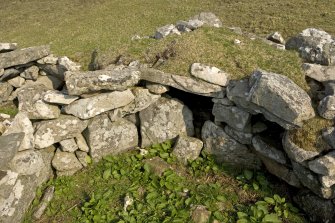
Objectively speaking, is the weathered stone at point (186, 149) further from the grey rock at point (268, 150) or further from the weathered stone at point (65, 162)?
the weathered stone at point (65, 162)

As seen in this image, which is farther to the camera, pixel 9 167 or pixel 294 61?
pixel 294 61

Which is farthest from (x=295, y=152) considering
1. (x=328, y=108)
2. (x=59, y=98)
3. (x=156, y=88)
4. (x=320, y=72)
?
(x=59, y=98)

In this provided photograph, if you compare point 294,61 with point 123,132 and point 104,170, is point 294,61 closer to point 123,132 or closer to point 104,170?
point 123,132

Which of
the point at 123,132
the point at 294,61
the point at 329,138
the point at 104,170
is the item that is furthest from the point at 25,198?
the point at 294,61

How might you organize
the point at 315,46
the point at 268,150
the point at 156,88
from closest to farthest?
the point at 268,150, the point at 156,88, the point at 315,46

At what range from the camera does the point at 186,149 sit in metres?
11.6

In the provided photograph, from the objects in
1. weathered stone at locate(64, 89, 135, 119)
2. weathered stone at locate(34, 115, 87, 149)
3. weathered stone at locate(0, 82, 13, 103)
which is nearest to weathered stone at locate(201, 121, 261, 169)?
weathered stone at locate(64, 89, 135, 119)

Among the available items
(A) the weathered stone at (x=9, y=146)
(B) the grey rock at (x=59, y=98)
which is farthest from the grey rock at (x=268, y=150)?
(A) the weathered stone at (x=9, y=146)

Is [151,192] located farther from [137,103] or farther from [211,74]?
[211,74]

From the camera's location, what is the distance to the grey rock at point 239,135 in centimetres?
1102

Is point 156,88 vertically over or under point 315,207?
over

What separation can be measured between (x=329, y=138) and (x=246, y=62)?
3992 millimetres

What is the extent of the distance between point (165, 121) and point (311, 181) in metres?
4.98

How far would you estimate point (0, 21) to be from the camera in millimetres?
46625
